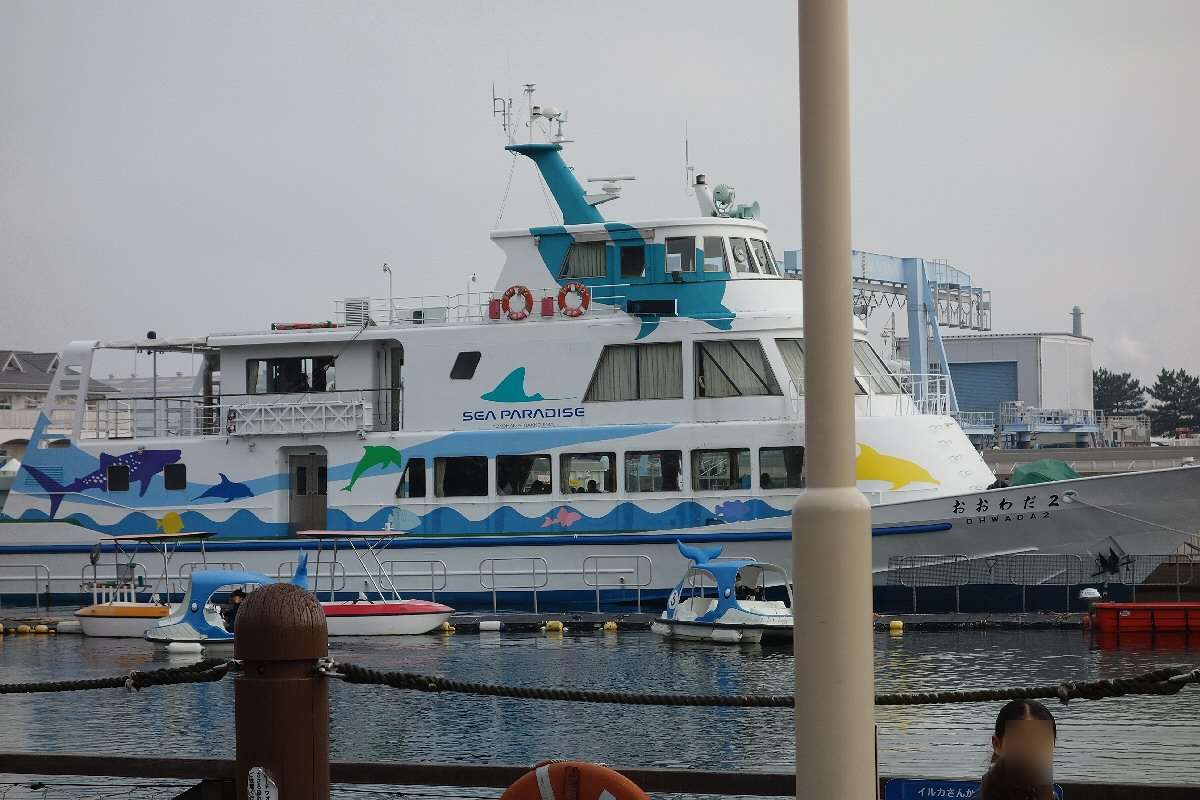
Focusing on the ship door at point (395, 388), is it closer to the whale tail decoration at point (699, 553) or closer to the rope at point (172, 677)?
the whale tail decoration at point (699, 553)

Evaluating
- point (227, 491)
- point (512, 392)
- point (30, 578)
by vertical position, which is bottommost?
point (30, 578)

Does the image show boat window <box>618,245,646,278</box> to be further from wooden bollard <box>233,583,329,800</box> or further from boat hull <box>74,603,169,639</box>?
wooden bollard <box>233,583,329,800</box>

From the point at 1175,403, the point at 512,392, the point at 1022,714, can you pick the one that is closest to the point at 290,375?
the point at 512,392

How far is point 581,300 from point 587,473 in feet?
9.88

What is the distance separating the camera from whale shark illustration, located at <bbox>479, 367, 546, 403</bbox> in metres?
25.1

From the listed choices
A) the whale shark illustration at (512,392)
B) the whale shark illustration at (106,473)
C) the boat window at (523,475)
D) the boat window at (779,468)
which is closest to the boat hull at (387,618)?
the boat window at (523,475)

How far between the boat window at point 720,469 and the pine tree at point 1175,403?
86264 millimetres

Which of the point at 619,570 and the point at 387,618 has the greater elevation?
the point at 619,570

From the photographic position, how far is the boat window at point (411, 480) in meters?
25.4

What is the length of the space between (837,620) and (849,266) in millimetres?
1003

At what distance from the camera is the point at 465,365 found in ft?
83.3

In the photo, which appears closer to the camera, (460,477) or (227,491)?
(460,477)

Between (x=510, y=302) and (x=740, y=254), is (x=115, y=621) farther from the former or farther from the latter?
(x=740, y=254)

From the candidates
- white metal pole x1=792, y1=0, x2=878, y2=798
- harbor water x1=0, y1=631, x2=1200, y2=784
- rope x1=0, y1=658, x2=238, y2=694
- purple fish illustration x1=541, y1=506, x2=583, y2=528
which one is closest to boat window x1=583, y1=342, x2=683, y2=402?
purple fish illustration x1=541, y1=506, x2=583, y2=528
